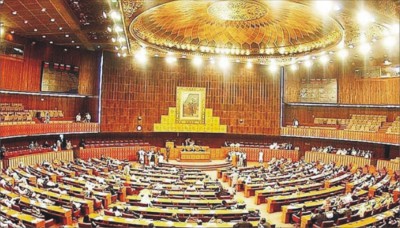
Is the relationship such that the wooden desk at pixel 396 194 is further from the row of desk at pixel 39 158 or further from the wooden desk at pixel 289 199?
the row of desk at pixel 39 158

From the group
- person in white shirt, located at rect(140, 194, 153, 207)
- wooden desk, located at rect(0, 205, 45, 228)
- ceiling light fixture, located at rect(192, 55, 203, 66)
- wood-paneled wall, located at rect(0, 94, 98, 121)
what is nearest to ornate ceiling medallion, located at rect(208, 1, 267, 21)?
ceiling light fixture, located at rect(192, 55, 203, 66)

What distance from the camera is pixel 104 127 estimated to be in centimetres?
2555

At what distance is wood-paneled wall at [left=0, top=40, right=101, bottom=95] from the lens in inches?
797

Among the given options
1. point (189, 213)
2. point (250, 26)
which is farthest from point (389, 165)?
point (189, 213)

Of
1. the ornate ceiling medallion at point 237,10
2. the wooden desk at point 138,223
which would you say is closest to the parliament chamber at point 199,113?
the wooden desk at point 138,223

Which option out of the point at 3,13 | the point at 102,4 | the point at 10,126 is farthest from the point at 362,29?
the point at 10,126

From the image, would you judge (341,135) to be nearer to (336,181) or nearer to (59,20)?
(336,181)

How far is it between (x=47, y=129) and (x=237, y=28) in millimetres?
13520

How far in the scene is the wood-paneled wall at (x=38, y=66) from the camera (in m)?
20.2

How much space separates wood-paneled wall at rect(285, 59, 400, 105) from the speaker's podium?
8.06m

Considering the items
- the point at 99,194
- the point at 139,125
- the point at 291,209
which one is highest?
the point at 139,125

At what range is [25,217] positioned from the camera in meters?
10.0

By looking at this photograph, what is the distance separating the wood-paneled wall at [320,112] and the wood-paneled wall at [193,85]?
53.1 inches

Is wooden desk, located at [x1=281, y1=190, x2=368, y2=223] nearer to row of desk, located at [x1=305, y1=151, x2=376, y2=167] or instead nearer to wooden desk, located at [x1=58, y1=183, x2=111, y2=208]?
wooden desk, located at [x1=58, y1=183, x2=111, y2=208]
